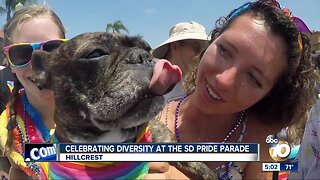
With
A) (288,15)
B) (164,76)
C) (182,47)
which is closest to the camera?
(164,76)

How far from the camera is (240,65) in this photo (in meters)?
0.95

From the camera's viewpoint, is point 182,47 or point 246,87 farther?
point 182,47

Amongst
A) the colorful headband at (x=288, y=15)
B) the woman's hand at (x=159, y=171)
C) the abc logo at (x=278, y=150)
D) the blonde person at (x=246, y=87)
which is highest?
the colorful headband at (x=288, y=15)

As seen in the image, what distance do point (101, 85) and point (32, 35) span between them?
17 centimetres

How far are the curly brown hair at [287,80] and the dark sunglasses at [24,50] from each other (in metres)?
0.34

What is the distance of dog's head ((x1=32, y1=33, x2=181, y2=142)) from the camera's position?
0.93 metres

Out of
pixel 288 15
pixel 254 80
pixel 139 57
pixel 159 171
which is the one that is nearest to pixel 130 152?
pixel 159 171

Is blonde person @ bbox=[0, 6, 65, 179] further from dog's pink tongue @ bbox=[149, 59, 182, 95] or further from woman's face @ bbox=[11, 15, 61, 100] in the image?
dog's pink tongue @ bbox=[149, 59, 182, 95]

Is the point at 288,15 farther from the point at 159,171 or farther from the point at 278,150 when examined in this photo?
the point at 159,171

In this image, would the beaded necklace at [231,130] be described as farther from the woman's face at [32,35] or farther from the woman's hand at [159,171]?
the woman's face at [32,35]

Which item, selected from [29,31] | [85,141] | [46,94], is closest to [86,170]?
[85,141]

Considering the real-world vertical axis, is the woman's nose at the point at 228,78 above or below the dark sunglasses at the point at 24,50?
below

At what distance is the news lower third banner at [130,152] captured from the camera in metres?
0.90

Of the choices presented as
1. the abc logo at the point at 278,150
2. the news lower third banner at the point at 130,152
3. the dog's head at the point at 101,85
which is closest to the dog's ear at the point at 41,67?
the dog's head at the point at 101,85
